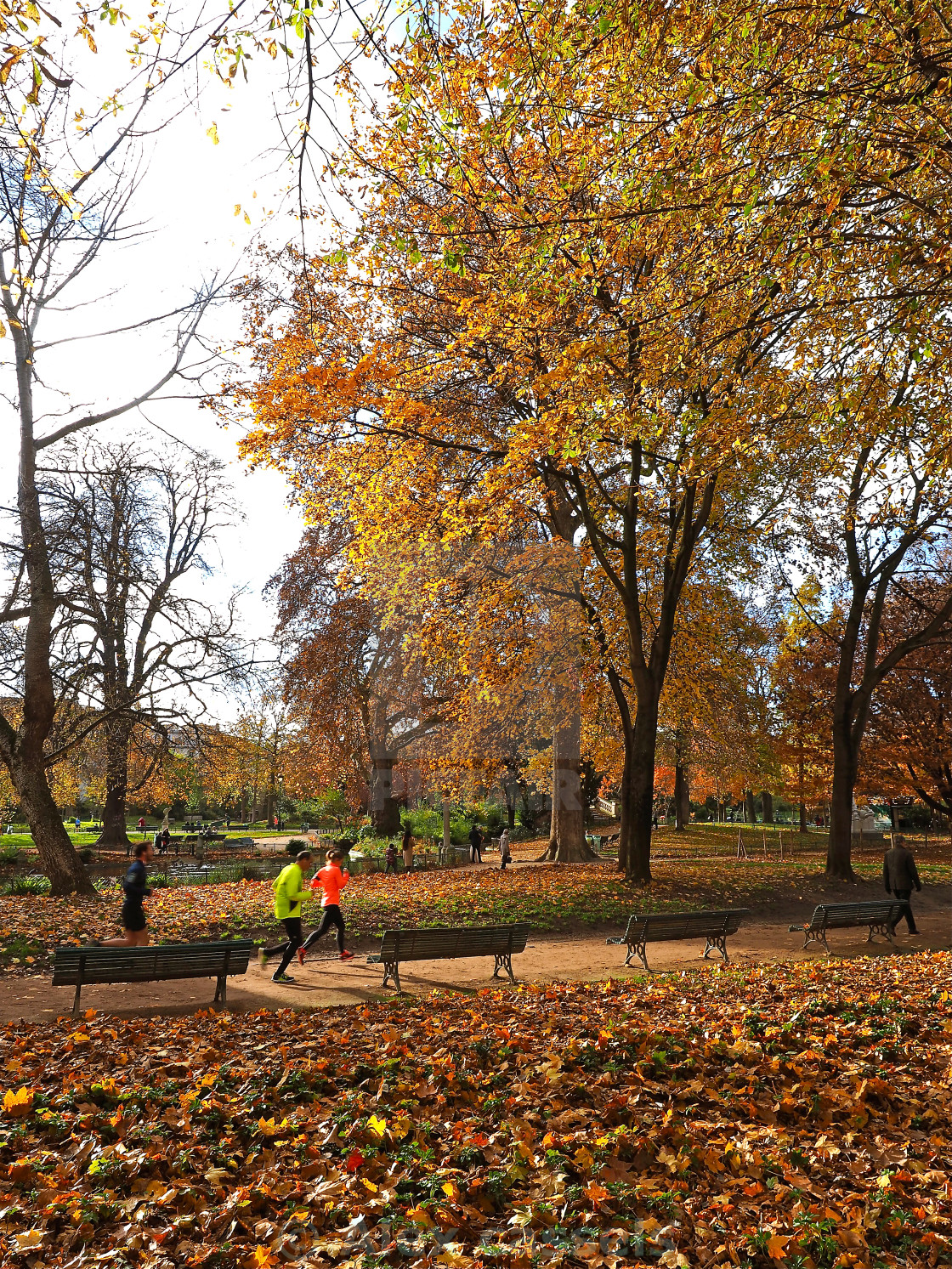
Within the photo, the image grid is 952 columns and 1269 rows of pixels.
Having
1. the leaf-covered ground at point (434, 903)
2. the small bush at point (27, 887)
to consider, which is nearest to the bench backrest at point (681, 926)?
the leaf-covered ground at point (434, 903)

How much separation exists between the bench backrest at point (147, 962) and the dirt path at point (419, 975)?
1.15 feet

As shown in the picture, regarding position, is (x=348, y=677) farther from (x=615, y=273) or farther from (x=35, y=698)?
(x=615, y=273)

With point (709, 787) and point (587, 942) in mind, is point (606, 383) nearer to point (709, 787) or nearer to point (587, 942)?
point (587, 942)

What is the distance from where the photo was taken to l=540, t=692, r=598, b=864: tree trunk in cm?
2147

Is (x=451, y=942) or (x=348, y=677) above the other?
(x=348, y=677)

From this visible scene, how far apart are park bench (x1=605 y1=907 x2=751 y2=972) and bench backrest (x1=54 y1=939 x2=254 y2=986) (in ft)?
15.9

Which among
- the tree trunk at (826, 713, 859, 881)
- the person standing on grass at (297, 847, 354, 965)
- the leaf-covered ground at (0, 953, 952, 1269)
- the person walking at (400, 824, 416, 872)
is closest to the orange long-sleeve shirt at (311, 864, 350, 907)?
the person standing on grass at (297, 847, 354, 965)

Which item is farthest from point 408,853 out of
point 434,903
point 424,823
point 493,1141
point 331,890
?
point 493,1141

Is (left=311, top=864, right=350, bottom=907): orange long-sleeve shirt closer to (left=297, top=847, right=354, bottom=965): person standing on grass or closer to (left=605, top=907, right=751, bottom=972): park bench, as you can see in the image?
(left=297, top=847, right=354, bottom=965): person standing on grass

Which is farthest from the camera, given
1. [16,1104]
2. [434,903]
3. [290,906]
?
[434,903]

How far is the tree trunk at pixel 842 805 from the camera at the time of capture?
730 inches

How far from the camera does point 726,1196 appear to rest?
3.56 m

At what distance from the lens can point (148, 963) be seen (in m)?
7.94

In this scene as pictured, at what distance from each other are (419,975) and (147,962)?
334 centimetres
